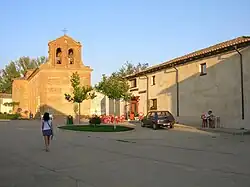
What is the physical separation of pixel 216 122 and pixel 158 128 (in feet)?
15.9

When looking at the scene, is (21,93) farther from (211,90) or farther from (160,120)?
(211,90)

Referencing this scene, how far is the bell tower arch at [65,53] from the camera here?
6025 cm

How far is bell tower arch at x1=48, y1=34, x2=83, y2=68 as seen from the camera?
2372 inches

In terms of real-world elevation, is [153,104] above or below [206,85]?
below

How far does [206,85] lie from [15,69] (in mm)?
76358

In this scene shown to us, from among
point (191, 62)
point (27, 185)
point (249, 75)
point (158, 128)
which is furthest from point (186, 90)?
point (27, 185)

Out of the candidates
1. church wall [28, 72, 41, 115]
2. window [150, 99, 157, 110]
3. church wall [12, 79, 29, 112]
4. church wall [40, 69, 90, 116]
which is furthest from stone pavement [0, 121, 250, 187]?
church wall [12, 79, 29, 112]

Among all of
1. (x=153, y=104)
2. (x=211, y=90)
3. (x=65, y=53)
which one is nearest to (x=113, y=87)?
(x=153, y=104)

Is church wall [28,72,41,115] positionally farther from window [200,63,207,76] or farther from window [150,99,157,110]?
window [200,63,207,76]

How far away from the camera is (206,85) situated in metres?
31.1

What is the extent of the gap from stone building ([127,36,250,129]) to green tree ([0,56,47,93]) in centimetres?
6371

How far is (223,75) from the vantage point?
29.2 meters

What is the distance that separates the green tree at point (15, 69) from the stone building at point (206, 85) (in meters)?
63.7

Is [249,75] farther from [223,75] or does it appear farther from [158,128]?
[158,128]
